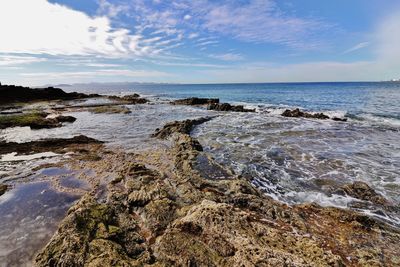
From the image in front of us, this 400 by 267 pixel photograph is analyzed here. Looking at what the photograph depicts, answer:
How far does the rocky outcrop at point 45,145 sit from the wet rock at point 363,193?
1452cm

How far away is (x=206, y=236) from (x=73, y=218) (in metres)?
3.28

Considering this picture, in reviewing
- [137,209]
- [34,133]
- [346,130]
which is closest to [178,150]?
[137,209]

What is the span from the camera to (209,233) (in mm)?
5066

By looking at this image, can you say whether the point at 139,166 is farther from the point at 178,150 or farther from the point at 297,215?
the point at 297,215

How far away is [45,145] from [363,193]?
681 inches

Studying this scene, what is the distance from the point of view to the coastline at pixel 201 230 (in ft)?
15.0

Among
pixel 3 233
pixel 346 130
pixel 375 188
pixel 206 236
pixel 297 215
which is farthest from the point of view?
pixel 346 130

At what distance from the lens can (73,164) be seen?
12070 mm

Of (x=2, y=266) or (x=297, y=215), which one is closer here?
(x=2, y=266)

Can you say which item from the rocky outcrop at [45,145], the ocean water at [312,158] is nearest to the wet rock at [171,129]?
the ocean water at [312,158]

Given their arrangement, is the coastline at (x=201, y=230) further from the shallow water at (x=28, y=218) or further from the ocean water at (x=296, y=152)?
the ocean water at (x=296, y=152)

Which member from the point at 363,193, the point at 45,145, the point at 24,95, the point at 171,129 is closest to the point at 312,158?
the point at 363,193

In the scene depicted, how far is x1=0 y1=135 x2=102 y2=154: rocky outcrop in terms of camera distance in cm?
1423

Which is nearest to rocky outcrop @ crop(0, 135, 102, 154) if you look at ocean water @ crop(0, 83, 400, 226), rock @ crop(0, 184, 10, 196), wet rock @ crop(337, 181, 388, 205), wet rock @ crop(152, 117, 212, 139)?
ocean water @ crop(0, 83, 400, 226)
